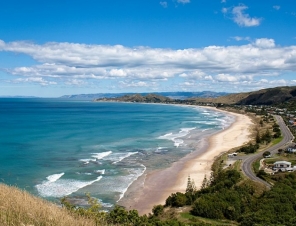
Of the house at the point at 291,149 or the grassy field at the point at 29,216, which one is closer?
the grassy field at the point at 29,216

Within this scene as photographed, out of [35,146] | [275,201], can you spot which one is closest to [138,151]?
[35,146]

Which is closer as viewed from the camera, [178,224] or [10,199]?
[10,199]

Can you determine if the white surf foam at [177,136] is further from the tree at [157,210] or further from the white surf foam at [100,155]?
the tree at [157,210]

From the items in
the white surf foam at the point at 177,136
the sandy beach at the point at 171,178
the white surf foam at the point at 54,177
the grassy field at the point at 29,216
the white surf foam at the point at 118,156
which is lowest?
the sandy beach at the point at 171,178

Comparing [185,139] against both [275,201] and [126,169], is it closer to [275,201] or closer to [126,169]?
[126,169]

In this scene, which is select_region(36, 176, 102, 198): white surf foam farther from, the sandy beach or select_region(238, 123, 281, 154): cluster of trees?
select_region(238, 123, 281, 154): cluster of trees

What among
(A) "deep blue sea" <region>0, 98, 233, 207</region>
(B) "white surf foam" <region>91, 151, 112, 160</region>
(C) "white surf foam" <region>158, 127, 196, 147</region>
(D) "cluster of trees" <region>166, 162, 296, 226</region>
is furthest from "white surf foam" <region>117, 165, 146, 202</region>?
(C) "white surf foam" <region>158, 127, 196, 147</region>

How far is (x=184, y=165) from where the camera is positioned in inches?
2222

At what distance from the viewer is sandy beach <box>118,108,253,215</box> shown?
125ft

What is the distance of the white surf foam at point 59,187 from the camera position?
37906 millimetres

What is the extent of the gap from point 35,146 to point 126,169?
27146mm

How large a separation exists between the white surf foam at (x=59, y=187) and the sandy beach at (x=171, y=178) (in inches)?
262

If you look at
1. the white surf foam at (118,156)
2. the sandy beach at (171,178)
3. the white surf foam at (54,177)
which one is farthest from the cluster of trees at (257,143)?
the white surf foam at (54,177)

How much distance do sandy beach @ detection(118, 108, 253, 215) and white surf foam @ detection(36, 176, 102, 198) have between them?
665 centimetres
